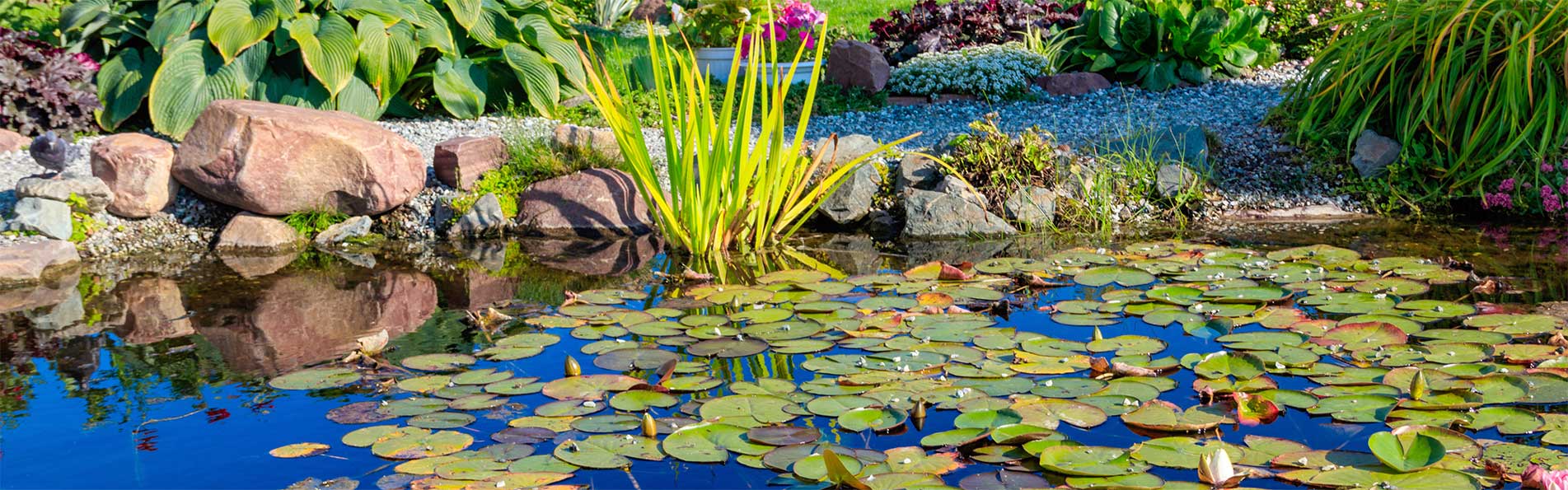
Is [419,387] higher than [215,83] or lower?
lower

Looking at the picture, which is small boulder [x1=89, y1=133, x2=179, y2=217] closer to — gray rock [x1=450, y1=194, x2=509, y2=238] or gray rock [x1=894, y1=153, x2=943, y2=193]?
gray rock [x1=450, y1=194, x2=509, y2=238]

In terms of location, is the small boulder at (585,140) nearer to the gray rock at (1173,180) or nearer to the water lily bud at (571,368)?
the gray rock at (1173,180)

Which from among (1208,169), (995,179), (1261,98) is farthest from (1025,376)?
(1261,98)

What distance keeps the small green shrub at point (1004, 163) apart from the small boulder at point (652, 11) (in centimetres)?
604

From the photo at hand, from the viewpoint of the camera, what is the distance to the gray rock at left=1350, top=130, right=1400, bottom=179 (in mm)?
5773

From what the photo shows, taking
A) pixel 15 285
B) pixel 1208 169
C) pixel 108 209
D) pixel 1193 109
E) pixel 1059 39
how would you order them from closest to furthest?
pixel 15 285, pixel 108 209, pixel 1208 169, pixel 1193 109, pixel 1059 39

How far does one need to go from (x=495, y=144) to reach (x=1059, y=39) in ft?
15.1

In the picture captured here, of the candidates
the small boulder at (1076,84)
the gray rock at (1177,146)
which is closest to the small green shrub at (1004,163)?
the gray rock at (1177,146)

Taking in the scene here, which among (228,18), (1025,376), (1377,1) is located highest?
(228,18)

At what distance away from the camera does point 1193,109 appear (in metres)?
7.05

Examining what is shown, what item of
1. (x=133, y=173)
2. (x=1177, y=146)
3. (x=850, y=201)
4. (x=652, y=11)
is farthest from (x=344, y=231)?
(x=652, y=11)

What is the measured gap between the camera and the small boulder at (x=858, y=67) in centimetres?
812

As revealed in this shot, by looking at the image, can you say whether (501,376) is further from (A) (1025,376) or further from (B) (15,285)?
(B) (15,285)

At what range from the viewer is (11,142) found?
20.4 feet
